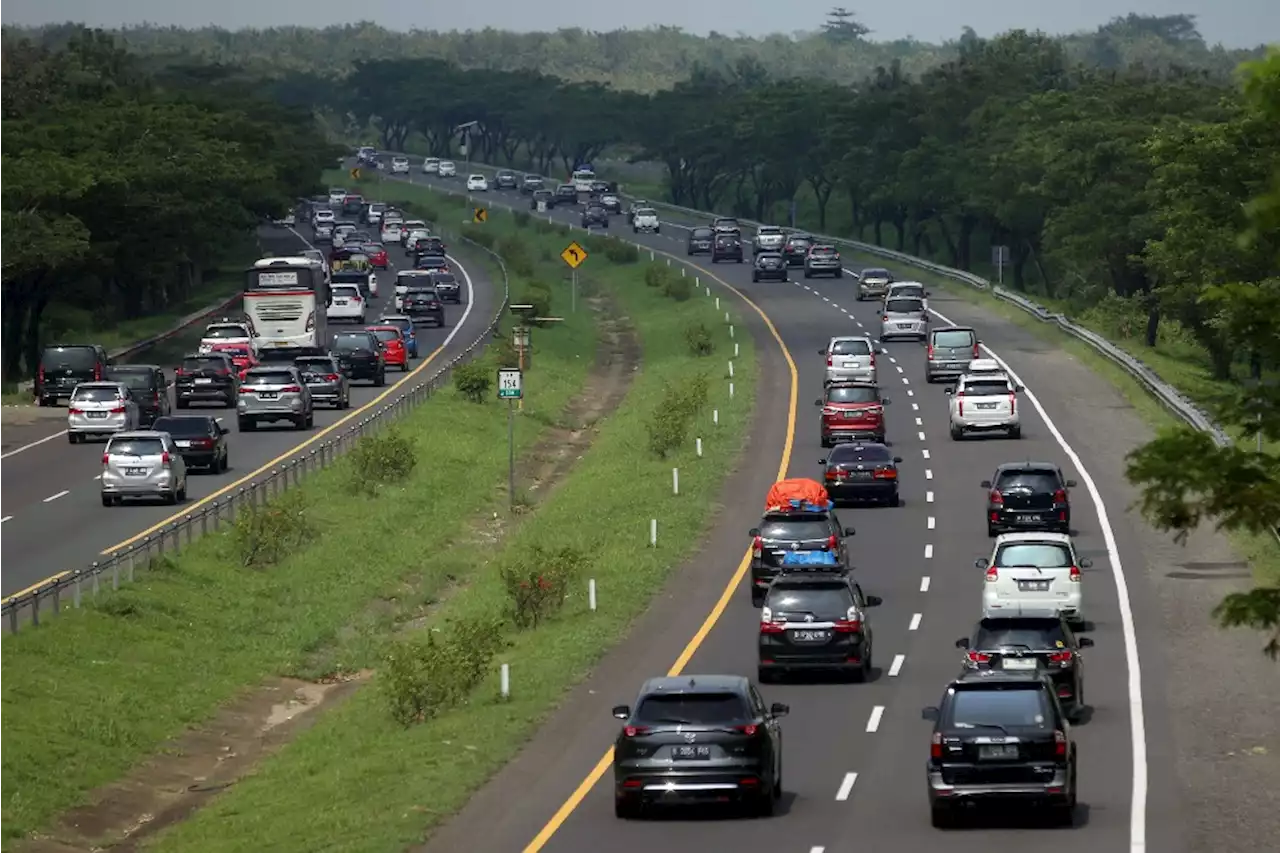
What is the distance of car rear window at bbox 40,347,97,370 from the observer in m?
77.1

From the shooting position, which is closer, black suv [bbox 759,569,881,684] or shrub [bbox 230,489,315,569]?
black suv [bbox 759,569,881,684]

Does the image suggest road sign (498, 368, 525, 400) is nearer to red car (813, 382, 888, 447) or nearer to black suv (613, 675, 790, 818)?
red car (813, 382, 888, 447)

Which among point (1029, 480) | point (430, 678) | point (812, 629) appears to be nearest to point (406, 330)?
point (1029, 480)

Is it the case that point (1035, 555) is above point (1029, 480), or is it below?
above

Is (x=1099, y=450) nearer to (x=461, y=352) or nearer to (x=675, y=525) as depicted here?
(x=675, y=525)

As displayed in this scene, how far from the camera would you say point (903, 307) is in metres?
92.5

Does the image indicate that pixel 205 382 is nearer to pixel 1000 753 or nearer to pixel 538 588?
pixel 538 588

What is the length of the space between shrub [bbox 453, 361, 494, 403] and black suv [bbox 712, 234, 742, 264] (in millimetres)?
55176

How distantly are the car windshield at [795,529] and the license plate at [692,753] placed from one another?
18055mm

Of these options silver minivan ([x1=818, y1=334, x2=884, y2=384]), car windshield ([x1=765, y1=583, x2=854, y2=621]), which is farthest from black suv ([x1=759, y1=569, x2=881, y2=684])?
silver minivan ([x1=818, y1=334, x2=884, y2=384])

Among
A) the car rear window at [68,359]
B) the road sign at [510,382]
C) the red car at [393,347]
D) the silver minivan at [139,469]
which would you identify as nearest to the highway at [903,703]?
the road sign at [510,382]

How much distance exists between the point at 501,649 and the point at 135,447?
1745 centimetres

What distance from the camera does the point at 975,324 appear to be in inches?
3858

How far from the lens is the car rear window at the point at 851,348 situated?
251 feet
